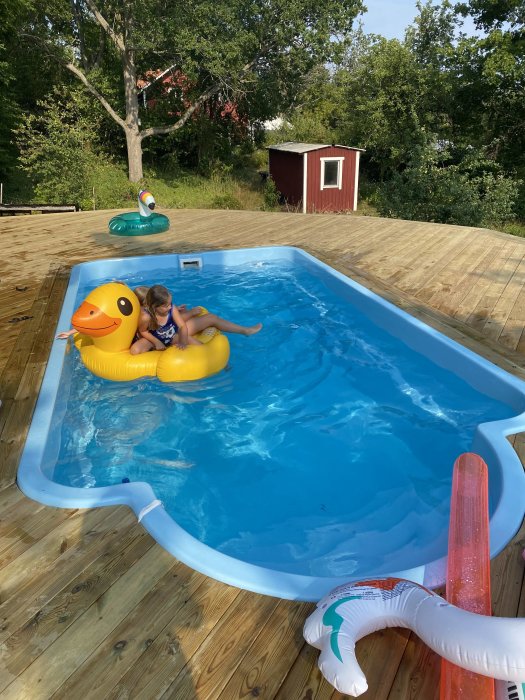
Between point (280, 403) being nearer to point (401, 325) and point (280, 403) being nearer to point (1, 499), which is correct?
point (401, 325)

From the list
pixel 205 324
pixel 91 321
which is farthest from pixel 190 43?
pixel 91 321

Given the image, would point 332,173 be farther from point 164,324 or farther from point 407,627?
point 407,627

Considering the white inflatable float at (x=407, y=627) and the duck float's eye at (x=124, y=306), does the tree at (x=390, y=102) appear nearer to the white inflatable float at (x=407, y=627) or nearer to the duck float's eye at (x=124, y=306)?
the duck float's eye at (x=124, y=306)

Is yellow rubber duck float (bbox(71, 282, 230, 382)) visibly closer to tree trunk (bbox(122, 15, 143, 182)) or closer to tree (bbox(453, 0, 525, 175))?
tree trunk (bbox(122, 15, 143, 182))

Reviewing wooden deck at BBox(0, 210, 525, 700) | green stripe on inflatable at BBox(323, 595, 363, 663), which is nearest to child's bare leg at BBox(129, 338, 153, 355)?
wooden deck at BBox(0, 210, 525, 700)

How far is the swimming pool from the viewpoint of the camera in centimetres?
266

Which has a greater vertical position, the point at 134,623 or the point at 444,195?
the point at 444,195

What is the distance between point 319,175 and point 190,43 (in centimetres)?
598

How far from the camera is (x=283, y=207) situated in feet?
64.3

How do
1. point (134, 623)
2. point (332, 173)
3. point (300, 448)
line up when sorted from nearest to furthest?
point (134, 623)
point (300, 448)
point (332, 173)

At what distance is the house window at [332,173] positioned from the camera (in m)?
18.8

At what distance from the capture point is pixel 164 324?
172 inches

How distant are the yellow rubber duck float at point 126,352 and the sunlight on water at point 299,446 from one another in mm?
152

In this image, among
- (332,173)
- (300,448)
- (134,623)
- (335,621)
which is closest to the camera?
(335,621)
